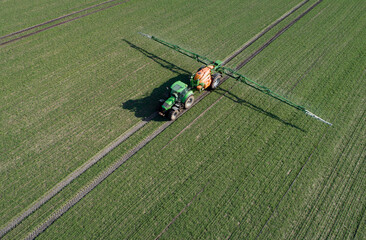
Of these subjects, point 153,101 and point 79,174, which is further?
point 153,101

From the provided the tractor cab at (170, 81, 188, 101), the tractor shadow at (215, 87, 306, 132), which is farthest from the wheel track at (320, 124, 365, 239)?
the tractor cab at (170, 81, 188, 101)

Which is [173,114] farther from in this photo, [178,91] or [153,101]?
[153,101]

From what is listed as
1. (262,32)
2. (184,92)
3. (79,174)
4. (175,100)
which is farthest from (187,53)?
(79,174)

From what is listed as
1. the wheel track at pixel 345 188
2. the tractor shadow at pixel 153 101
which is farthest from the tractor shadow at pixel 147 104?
the wheel track at pixel 345 188

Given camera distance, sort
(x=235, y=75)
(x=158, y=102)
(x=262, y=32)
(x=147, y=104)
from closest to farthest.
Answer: (x=147, y=104) → (x=158, y=102) → (x=235, y=75) → (x=262, y=32)

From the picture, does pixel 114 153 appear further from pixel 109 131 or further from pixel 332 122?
pixel 332 122

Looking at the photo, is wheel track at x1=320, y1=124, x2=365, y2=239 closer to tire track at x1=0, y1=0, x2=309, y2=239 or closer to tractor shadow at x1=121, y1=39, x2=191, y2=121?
tire track at x1=0, y1=0, x2=309, y2=239
